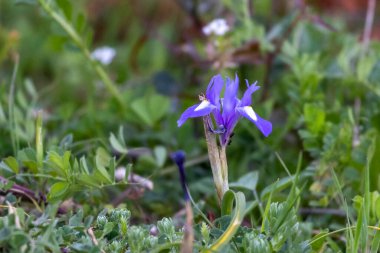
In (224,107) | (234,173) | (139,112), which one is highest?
(224,107)

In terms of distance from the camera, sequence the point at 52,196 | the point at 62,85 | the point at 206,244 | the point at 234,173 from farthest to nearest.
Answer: the point at 62,85
the point at 234,173
the point at 52,196
the point at 206,244

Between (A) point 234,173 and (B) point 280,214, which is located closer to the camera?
(B) point 280,214

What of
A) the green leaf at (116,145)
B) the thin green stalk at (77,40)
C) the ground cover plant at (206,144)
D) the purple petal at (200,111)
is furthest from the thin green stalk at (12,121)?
the purple petal at (200,111)

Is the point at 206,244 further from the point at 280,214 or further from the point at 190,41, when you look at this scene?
the point at 190,41

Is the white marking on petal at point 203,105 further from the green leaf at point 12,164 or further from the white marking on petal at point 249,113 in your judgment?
the green leaf at point 12,164

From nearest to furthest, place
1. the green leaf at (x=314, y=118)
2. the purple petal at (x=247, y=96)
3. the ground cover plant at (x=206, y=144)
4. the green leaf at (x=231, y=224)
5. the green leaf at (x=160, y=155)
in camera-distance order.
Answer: the green leaf at (x=231, y=224)
the ground cover plant at (x=206, y=144)
the purple petal at (x=247, y=96)
the green leaf at (x=314, y=118)
the green leaf at (x=160, y=155)

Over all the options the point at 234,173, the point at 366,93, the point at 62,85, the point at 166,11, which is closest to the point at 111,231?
the point at 234,173

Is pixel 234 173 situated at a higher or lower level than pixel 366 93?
lower

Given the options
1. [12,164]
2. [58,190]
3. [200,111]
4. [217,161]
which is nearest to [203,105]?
[200,111]
